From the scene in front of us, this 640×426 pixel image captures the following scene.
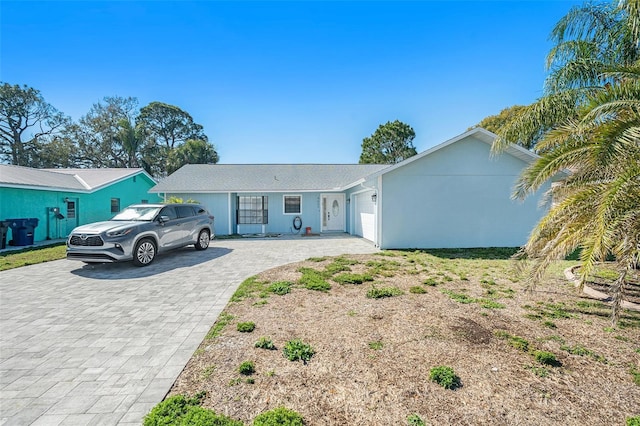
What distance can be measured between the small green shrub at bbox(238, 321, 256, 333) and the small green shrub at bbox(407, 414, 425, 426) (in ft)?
7.88

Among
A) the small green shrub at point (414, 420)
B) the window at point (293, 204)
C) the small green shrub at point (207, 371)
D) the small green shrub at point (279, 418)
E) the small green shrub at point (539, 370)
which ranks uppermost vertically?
the window at point (293, 204)

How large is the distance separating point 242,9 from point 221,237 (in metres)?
10.1

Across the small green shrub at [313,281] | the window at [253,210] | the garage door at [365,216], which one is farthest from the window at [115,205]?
the small green shrub at [313,281]

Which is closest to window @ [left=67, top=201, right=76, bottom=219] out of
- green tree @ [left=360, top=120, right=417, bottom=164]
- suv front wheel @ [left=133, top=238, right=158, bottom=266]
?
suv front wheel @ [left=133, top=238, right=158, bottom=266]

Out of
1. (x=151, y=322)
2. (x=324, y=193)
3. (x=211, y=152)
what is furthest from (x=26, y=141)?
(x=151, y=322)

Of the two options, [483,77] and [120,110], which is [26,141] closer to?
[120,110]

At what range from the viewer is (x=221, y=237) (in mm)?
14656

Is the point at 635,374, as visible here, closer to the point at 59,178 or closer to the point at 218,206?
the point at 218,206

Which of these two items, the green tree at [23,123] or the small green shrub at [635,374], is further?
the green tree at [23,123]

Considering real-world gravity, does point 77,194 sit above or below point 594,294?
above

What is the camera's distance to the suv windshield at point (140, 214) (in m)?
8.53

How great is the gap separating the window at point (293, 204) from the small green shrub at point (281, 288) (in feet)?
33.3

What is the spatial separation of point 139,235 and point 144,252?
22.2 inches

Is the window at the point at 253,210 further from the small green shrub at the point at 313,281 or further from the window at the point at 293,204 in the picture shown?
the small green shrub at the point at 313,281
